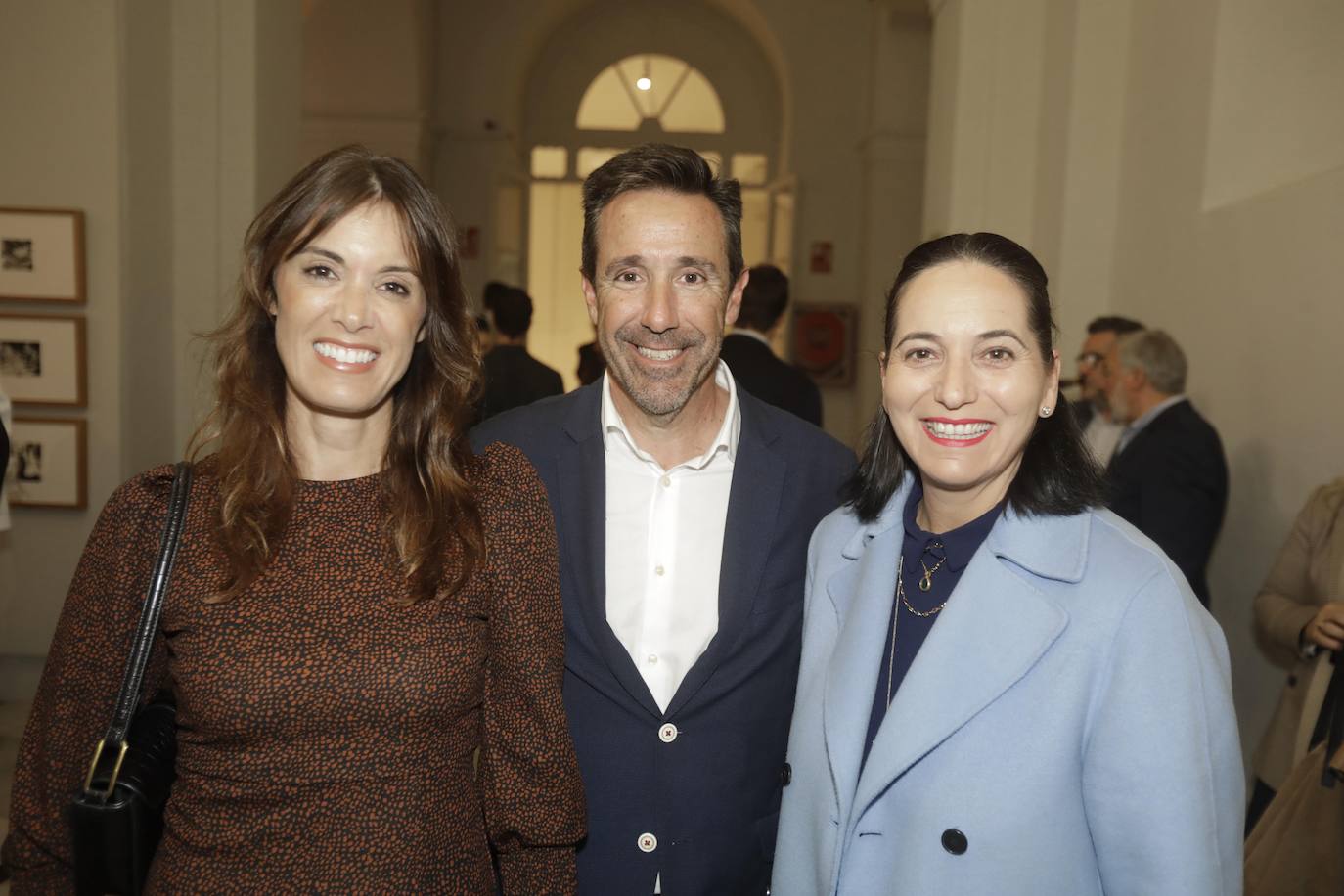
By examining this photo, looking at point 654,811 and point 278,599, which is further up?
point 278,599

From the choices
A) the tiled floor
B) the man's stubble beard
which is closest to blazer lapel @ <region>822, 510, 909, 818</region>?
the man's stubble beard

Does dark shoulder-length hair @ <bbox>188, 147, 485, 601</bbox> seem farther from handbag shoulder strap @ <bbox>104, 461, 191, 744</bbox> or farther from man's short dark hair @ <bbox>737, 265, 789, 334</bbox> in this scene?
man's short dark hair @ <bbox>737, 265, 789, 334</bbox>

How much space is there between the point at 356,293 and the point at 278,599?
531 millimetres

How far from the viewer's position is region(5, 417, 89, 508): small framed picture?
17.1 feet

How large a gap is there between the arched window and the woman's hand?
10.6m

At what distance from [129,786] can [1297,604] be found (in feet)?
10.9

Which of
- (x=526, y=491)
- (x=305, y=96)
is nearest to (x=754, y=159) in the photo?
(x=305, y=96)

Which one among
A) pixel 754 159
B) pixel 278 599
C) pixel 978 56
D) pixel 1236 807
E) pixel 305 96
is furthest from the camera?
pixel 754 159

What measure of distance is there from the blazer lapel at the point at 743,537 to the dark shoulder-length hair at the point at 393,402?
1.78ft

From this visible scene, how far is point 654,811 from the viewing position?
199 cm

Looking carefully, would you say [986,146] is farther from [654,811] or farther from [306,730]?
[306,730]

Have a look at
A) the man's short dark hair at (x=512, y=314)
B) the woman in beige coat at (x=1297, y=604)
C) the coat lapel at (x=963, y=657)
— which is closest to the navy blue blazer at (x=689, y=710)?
the coat lapel at (x=963, y=657)

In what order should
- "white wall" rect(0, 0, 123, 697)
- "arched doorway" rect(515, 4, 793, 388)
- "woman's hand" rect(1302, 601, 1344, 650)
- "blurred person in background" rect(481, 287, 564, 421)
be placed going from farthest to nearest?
"arched doorway" rect(515, 4, 793, 388), "blurred person in background" rect(481, 287, 564, 421), "white wall" rect(0, 0, 123, 697), "woman's hand" rect(1302, 601, 1344, 650)

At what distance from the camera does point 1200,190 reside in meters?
4.57
